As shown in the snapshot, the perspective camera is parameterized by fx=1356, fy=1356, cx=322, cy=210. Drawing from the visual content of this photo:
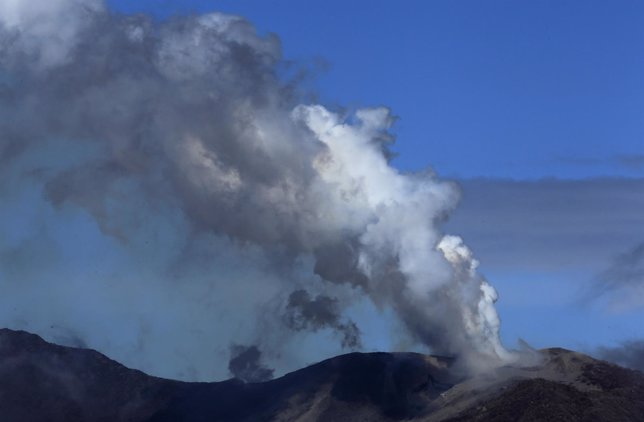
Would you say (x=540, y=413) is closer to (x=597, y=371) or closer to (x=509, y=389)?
(x=509, y=389)

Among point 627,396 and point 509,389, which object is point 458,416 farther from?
point 627,396

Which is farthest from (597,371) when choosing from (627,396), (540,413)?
(540,413)

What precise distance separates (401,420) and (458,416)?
12862 millimetres

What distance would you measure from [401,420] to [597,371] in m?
29.8

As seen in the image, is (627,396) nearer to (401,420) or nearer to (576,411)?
(576,411)

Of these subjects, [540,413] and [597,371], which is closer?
[540,413]

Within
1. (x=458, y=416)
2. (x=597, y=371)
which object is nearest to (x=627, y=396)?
(x=597, y=371)

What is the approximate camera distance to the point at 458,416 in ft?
616

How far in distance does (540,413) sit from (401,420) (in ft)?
87.1

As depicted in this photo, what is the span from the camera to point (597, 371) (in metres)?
200

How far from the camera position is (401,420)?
198 m

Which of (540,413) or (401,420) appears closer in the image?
(540,413)

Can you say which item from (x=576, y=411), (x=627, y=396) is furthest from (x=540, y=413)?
(x=627, y=396)

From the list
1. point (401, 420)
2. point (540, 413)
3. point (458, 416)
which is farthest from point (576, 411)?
point (401, 420)
